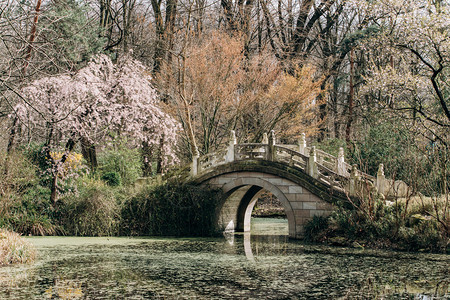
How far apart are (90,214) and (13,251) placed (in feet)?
20.7

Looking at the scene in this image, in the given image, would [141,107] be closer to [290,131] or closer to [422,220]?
[290,131]

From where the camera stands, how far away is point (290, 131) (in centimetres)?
2525

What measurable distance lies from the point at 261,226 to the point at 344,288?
13697mm

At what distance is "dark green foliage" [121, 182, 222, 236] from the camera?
64.5ft

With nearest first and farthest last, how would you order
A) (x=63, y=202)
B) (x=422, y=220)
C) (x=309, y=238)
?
(x=422, y=220), (x=309, y=238), (x=63, y=202)

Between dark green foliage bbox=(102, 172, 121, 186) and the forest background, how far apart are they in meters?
0.04

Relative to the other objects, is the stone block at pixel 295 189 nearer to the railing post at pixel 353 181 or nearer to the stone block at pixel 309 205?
the stone block at pixel 309 205

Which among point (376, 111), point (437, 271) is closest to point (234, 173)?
point (376, 111)

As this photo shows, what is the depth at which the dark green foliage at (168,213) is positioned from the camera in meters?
19.6

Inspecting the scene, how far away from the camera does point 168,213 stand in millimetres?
19812

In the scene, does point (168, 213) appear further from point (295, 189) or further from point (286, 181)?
point (295, 189)

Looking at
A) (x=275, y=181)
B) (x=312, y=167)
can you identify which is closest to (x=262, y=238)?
(x=275, y=181)

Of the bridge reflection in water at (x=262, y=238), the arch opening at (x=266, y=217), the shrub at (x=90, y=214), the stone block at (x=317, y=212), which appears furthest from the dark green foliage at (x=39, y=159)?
the stone block at (x=317, y=212)

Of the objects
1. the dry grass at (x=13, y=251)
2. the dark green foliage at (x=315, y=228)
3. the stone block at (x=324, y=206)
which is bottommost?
the dry grass at (x=13, y=251)
